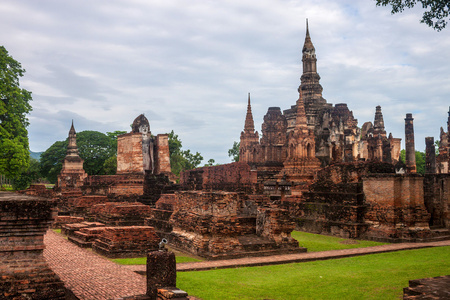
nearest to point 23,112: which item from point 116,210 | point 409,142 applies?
point 116,210

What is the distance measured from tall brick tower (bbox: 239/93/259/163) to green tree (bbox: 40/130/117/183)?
16795 millimetres

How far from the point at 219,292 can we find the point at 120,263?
3.82m

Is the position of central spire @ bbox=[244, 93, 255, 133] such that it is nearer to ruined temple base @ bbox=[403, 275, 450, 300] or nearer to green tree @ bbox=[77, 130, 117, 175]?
green tree @ bbox=[77, 130, 117, 175]

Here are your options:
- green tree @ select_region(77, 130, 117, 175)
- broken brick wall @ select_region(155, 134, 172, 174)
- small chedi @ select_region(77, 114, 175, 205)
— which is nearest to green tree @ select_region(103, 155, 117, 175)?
green tree @ select_region(77, 130, 117, 175)

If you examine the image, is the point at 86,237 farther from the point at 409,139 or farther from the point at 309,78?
the point at 409,139

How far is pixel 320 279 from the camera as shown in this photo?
27.2 ft

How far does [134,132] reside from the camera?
70.3 ft

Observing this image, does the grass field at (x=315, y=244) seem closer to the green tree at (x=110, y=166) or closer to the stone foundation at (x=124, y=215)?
the stone foundation at (x=124, y=215)

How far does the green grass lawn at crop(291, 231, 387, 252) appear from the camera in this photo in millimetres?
12742

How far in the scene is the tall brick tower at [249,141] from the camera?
40.9 m

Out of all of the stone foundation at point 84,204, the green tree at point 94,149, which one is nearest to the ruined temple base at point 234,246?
the stone foundation at point 84,204

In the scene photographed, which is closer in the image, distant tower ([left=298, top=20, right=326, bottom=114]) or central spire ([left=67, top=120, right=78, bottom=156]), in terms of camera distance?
central spire ([left=67, top=120, right=78, bottom=156])

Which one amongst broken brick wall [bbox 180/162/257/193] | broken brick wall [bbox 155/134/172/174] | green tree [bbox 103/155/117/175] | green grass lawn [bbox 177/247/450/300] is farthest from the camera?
green tree [bbox 103/155/117/175]

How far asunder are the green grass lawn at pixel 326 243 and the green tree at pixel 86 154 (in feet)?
121
